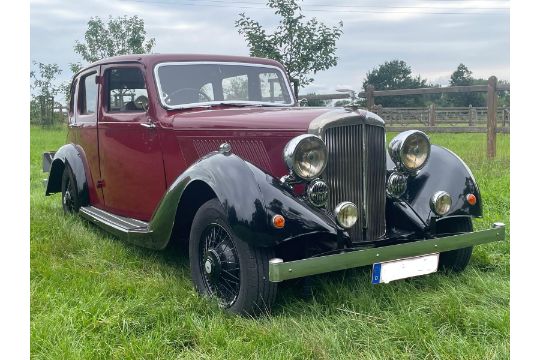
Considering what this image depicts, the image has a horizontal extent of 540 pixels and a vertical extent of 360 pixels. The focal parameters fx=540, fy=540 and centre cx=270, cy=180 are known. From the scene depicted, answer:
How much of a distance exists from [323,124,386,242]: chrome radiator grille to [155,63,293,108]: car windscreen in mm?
1290

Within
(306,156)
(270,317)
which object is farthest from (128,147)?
(270,317)

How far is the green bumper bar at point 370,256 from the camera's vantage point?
270 cm

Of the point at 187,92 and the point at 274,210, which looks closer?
the point at 274,210

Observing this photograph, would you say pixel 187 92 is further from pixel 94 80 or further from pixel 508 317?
pixel 508 317

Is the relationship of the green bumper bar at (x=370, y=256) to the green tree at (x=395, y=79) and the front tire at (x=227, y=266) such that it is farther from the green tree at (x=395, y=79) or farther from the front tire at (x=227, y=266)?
the green tree at (x=395, y=79)

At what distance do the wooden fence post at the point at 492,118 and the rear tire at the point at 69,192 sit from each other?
620 cm

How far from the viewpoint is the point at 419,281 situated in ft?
11.5

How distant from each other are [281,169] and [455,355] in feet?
4.95

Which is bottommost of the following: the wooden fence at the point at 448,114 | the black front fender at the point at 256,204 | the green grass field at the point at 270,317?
the green grass field at the point at 270,317

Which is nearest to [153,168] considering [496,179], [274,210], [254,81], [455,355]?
[254,81]

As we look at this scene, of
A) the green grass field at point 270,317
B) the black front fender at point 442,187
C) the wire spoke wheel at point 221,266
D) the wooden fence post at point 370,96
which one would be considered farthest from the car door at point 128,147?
the wooden fence post at point 370,96

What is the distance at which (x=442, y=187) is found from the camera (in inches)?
140

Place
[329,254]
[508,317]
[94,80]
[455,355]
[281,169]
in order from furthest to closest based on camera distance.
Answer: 1. [94,80]
2. [281,169]
3. [329,254]
4. [508,317]
5. [455,355]

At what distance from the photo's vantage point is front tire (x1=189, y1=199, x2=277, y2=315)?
288 cm
